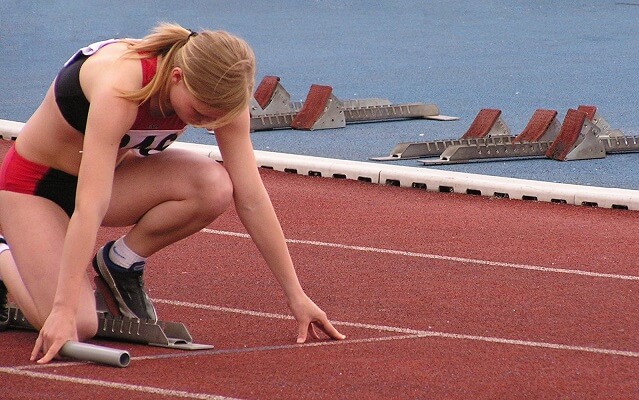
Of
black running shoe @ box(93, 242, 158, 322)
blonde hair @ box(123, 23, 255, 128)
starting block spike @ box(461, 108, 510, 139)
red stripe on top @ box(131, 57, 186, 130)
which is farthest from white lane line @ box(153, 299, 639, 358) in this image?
starting block spike @ box(461, 108, 510, 139)

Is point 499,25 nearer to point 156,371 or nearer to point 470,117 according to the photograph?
point 470,117

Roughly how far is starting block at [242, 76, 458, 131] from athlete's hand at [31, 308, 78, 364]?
6165 mm

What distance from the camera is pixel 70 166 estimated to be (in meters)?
4.15

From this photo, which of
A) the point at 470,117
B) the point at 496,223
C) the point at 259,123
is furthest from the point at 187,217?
the point at 470,117

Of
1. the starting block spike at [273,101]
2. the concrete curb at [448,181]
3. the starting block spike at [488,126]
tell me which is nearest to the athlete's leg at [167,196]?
the concrete curb at [448,181]

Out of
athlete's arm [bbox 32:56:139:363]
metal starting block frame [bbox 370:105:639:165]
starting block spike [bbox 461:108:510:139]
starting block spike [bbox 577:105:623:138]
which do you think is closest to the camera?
athlete's arm [bbox 32:56:139:363]

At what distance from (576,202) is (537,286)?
2.04m

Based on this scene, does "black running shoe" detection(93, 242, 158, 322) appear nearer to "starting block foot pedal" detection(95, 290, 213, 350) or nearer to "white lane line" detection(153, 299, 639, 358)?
"starting block foot pedal" detection(95, 290, 213, 350)

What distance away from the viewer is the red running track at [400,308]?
12.2 feet

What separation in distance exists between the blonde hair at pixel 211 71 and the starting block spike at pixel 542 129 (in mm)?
5393

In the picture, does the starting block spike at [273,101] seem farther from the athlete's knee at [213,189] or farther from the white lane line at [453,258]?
the athlete's knee at [213,189]

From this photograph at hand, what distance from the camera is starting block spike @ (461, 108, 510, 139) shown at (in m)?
9.06

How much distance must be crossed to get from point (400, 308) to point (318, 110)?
5305 mm

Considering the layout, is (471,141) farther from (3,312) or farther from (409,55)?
(409,55)
